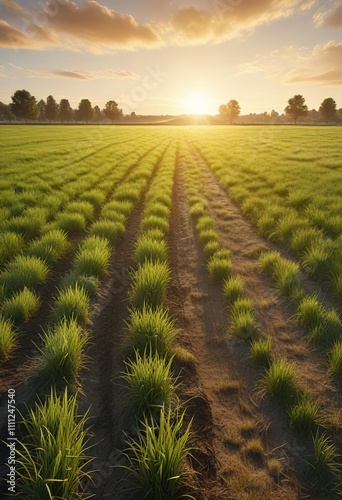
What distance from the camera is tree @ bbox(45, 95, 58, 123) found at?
12781 centimetres

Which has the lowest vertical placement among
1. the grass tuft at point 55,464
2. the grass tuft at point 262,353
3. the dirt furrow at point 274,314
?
the dirt furrow at point 274,314

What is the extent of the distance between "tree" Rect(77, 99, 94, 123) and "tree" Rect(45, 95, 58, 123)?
966cm

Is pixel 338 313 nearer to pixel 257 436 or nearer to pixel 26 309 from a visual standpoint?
pixel 257 436

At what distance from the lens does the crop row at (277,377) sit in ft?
8.73

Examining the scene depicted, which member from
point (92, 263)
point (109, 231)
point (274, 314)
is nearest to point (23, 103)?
point (109, 231)

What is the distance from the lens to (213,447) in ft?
9.42

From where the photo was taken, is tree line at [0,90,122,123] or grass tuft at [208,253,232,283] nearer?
grass tuft at [208,253,232,283]

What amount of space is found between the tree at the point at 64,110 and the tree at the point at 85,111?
4.61 m

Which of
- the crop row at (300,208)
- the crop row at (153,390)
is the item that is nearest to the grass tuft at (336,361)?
the crop row at (300,208)

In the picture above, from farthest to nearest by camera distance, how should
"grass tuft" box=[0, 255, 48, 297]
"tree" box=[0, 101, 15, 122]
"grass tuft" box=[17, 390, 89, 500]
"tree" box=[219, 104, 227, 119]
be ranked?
1. "tree" box=[219, 104, 227, 119]
2. "tree" box=[0, 101, 15, 122]
3. "grass tuft" box=[0, 255, 48, 297]
4. "grass tuft" box=[17, 390, 89, 500]

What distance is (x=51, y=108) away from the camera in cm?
12938

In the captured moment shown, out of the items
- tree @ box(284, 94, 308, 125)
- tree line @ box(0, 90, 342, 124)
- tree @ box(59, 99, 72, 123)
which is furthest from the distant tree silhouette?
tree @ box(59, 99, 72, 123)

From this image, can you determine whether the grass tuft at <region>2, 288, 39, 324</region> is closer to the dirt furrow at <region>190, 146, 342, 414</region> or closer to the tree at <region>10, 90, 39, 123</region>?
the dirt furrow at <region>190, 146, 342, 414</region>

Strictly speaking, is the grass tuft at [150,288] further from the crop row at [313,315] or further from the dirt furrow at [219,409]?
the crop row at [313,315]
